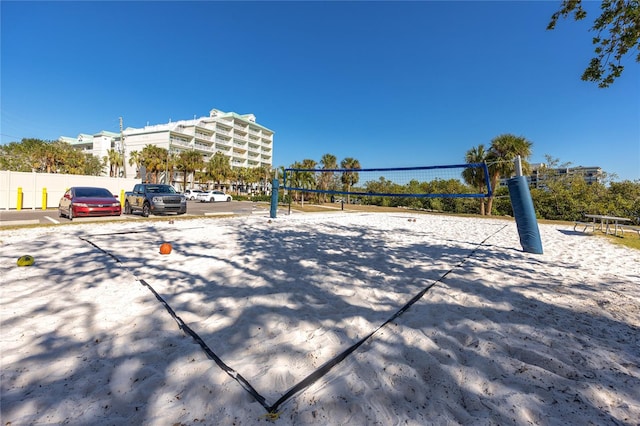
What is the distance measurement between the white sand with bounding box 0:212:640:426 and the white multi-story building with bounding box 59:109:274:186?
62.3 m

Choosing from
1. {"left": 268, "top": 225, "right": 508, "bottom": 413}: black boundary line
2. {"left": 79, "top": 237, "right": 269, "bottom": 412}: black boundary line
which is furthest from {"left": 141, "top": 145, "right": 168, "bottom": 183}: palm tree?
{"left": 268, "top": 225, "right": 508, "bottom": 413}: black boundary line

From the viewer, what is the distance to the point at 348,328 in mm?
2740

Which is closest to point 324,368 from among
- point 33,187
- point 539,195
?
point 33,187

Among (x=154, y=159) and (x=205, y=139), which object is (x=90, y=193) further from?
(x=205, y=139)

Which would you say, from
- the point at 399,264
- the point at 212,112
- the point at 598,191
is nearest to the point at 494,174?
the point at 598,191

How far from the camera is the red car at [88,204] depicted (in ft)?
34.6

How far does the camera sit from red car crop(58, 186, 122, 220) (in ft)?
34.6

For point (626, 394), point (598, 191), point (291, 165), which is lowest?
point (626, 394)

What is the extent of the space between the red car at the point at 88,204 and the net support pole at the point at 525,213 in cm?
1455

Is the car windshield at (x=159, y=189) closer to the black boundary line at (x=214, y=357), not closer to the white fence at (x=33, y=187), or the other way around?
the white fence at (x=33, y=187)

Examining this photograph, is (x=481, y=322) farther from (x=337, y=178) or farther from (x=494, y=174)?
(x=337, y=178)

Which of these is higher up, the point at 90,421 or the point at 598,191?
the point at 598,191

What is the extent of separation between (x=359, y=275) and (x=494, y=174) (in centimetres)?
2385

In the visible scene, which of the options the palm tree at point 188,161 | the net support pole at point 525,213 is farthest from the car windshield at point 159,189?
the palm tree at point 188,161
